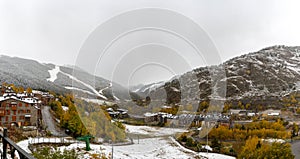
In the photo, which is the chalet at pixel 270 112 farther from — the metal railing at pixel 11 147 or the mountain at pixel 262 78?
the metal railing at pixel 11 147

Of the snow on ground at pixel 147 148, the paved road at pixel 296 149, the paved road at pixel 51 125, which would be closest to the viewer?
the snow on ground at pixel 147 148

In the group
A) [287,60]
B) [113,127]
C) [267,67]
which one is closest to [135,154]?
[113,127]

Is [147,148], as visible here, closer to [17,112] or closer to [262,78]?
[17,112]

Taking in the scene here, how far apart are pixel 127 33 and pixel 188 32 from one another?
43.3 inches

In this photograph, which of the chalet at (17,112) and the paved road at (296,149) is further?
the paved road at (296,149)

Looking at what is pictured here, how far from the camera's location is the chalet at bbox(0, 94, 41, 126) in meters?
13.7

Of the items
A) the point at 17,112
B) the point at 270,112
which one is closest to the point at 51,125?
the point at 17,112

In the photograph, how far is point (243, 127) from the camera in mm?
25281

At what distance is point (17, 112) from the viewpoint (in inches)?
552

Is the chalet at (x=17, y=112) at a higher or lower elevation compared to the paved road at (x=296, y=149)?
higher

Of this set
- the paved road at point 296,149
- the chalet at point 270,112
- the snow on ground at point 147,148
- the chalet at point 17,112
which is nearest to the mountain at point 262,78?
the chalet at point 270,112

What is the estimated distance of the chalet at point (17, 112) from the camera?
1372 centimetres

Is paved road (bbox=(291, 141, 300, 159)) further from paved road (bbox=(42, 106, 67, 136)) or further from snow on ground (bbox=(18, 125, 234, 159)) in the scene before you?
paved road (bbox=(42, 106, 67, 136))

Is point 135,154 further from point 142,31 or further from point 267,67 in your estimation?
point 267,67
